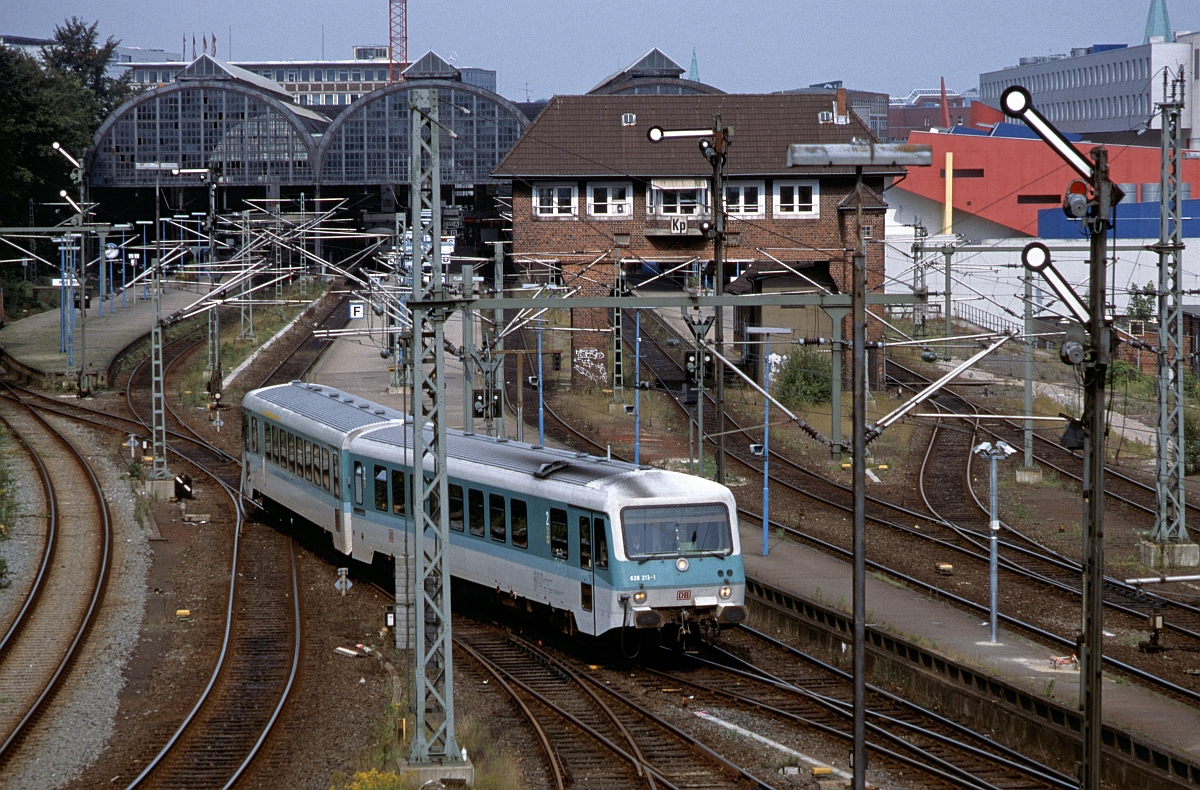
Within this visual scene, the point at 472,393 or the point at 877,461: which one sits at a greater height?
the point at 472,393

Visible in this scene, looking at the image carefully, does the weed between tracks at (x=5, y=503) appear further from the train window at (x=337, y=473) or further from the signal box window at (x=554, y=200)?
the signal box window at (x=554, y=200)

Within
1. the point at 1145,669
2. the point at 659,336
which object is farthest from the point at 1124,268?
the point at 1145,669

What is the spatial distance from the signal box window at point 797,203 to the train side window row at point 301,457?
22566mm

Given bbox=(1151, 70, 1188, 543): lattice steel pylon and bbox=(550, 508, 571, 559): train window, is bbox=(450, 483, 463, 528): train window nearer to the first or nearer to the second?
bbox=(550, 508, 571, 559): train window

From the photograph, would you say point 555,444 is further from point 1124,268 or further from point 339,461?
point 1124,268

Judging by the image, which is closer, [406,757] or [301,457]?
[406,757]

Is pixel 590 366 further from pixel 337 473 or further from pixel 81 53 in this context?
pixel 81 53

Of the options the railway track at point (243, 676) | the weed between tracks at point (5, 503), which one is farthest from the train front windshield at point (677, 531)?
the weed between tracks at point (5, 503)

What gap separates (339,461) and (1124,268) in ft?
159

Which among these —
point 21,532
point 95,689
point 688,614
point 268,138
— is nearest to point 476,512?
point 688,614

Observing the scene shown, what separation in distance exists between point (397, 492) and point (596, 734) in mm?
6538

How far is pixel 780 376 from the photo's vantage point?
3944cm

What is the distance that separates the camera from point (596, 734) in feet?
45.1

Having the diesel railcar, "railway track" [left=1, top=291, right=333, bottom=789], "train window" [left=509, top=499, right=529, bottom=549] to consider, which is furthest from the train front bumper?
"railway track" [left=1, top=291, right=333, bottom=789]
